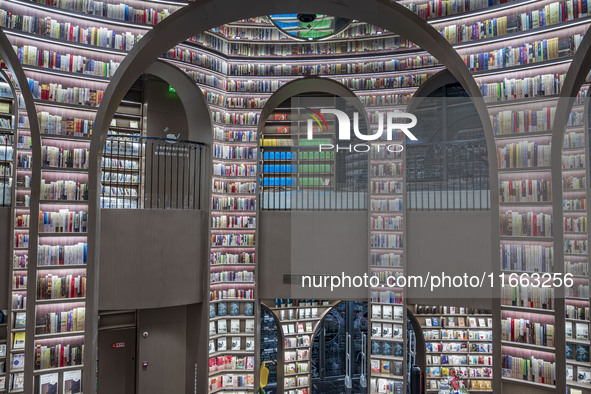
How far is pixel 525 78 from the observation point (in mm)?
4195

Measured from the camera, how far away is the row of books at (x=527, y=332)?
3957 mm

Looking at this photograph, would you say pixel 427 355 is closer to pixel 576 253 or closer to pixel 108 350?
pixel 576 253

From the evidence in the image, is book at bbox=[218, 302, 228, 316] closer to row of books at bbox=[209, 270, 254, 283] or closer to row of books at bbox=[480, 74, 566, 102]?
row of books at bbox=[209, 270, 254, 283]

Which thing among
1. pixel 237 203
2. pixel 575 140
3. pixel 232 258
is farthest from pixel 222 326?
pixel 575 140

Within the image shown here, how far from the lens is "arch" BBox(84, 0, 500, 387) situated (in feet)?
14.7

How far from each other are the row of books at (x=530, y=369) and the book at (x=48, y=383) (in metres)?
4.41

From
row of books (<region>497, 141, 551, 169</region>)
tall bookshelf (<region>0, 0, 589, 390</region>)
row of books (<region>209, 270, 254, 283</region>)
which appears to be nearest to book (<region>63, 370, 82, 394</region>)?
tall bookshelf (<region>0, 0, 589, 390</region>)

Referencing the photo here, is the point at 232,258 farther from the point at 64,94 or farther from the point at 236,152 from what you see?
the point at 64,94

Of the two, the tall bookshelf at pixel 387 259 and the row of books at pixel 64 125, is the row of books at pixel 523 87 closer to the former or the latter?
the tall bookshelf at pixel 387 259

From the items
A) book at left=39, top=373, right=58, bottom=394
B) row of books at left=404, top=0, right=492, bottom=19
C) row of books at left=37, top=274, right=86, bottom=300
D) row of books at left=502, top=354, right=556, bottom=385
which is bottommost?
book at left=39, top=373, right=58, bottom=394

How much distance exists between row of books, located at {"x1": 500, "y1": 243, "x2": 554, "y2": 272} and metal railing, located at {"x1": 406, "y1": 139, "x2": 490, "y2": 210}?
2.39 m

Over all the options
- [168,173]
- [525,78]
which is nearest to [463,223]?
[525,78]

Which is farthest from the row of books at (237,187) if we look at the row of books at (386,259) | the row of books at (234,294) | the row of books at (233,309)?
the row of books at (386,259)

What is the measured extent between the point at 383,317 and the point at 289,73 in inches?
164
